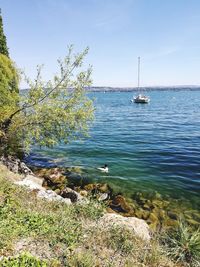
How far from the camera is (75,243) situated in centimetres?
818

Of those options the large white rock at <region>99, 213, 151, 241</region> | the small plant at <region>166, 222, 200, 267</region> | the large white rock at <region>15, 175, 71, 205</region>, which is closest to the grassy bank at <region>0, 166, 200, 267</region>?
the small plant at <region>166, 222, 200, 267</region>

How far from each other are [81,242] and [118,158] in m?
19.1

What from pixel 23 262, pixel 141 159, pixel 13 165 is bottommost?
pixel 141 159

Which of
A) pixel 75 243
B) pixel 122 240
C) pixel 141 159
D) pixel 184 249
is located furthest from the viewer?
pixel 141 159

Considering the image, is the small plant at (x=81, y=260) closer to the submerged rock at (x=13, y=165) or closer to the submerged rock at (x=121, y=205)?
the submerged rock at (x=121, y=205)

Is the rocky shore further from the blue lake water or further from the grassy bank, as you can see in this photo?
the grassy bank

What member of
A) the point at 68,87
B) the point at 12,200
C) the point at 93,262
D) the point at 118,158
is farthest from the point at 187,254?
the point at 118,158

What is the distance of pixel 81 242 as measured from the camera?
842cm

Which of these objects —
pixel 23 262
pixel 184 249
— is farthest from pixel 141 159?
pixel 23 262

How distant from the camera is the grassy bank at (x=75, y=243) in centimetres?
743

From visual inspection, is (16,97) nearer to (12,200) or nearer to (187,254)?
(12,200)

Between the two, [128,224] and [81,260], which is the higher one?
[81,260]

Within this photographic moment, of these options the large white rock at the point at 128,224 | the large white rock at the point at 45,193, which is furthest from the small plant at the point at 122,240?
the large white rock at the point at 45,193

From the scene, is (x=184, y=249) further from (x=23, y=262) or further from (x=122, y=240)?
(x=23, y=262)
